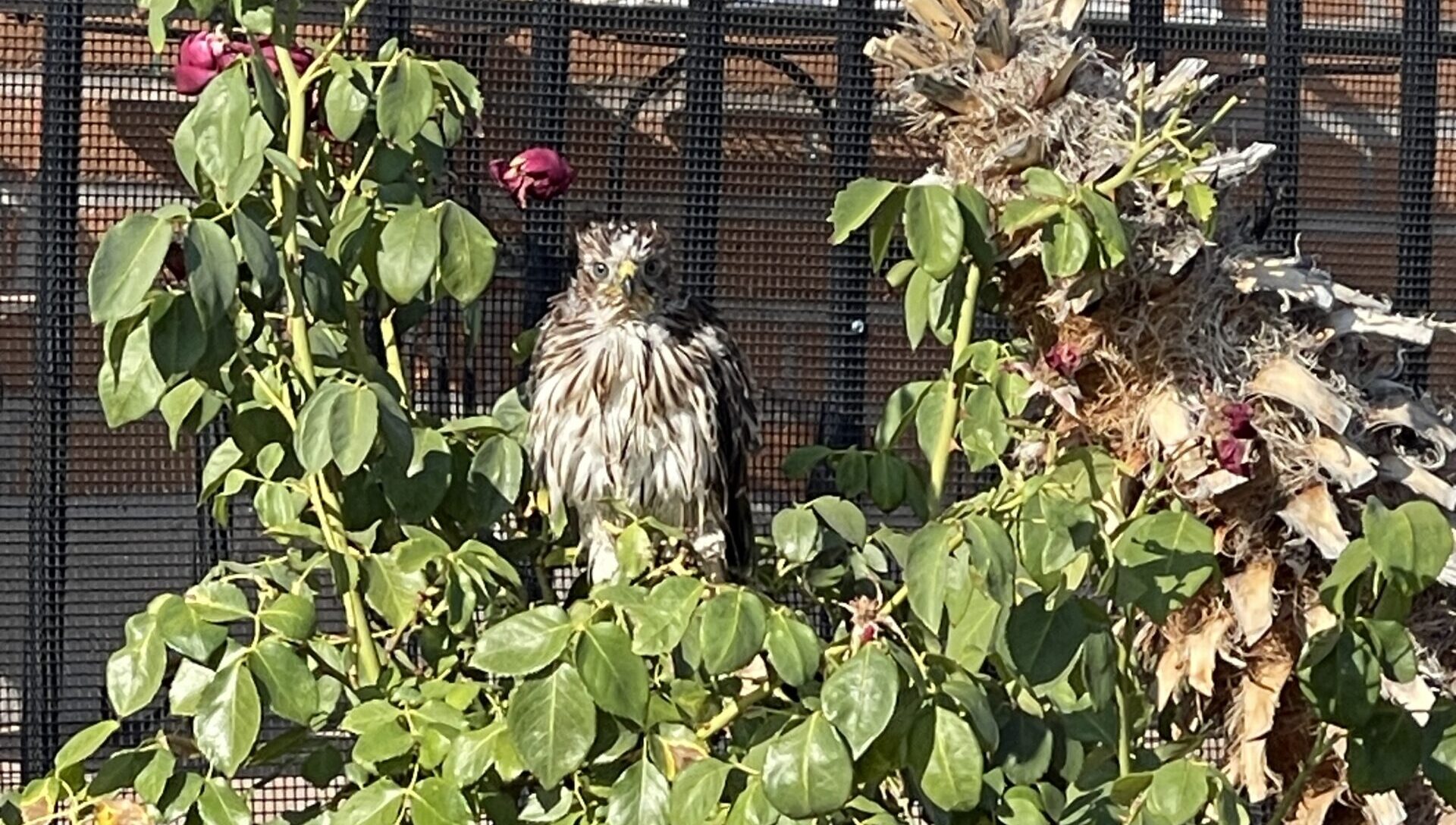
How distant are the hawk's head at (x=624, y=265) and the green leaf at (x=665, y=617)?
105 cm

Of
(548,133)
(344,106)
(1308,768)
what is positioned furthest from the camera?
(548,133)

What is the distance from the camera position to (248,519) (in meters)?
2.60

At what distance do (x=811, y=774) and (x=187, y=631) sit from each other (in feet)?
1.36

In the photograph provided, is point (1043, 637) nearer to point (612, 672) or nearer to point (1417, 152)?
point (612, 672)

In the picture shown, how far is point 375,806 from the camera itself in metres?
1.17

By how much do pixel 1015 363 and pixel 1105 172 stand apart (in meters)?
0.21

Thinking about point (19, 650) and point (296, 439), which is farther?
point (19, 650)

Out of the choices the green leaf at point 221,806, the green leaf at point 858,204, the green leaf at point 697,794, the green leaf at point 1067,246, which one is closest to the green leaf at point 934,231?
the green leaf at point 858,204

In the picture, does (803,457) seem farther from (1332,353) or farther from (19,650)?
(19,650)

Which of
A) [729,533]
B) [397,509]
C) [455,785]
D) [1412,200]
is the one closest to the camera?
[455,785]

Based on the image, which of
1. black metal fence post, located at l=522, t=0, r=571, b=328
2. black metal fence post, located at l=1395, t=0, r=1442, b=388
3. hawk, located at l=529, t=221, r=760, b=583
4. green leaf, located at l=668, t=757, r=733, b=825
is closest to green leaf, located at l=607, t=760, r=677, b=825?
green leaf, located at l=668, t=757, r=733, b=825

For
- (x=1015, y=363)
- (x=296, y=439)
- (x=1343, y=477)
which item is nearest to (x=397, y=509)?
(x=296, y=439)

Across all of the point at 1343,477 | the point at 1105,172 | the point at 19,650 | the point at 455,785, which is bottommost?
the point at 19,650

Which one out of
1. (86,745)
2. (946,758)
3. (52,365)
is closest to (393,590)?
(86,745)
